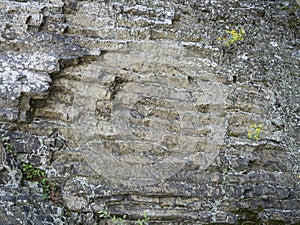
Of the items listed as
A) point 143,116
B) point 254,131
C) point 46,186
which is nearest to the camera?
point 46,186

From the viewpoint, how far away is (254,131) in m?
5.54

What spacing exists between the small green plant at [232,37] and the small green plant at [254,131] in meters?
1.34

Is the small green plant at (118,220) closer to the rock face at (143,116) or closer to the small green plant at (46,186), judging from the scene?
the rock face at (143,116)

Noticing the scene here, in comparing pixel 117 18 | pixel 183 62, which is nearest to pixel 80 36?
pixel 117 18

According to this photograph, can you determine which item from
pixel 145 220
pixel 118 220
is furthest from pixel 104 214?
pixel 145 220

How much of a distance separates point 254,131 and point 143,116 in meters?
1.55

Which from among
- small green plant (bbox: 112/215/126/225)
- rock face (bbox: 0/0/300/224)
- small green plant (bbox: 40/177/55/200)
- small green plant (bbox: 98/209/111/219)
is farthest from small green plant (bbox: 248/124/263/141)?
small green plant (bbox: 40/177/55/200)

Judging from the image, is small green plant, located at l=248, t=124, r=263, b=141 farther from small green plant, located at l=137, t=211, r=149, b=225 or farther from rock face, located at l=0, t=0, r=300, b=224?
small green plant, located at l=137, t=211, r=149, b=225

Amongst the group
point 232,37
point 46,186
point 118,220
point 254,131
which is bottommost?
point 118,220

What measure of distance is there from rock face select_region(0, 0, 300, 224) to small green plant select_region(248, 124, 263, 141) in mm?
14

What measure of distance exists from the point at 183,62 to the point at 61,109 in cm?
184

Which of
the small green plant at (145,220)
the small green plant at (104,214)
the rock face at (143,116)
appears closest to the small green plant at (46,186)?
the rock face at (143,116)

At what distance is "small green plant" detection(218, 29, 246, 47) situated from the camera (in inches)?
240

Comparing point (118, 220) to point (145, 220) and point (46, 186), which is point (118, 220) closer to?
point (145, 220)
